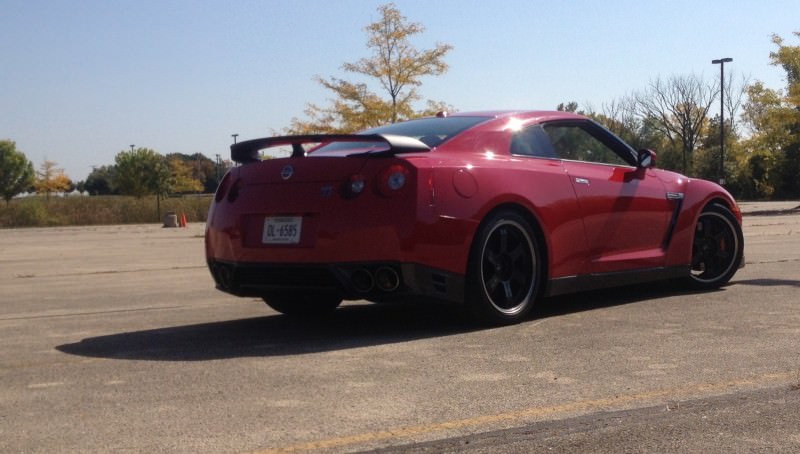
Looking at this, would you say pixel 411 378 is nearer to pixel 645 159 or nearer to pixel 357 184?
pixel 357 184

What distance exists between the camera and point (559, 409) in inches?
146

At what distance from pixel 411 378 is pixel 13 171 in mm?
91041

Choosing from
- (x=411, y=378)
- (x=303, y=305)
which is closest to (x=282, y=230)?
(x=303, y=305)

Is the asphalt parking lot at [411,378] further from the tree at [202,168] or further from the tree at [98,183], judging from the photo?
the tree at [98,183]

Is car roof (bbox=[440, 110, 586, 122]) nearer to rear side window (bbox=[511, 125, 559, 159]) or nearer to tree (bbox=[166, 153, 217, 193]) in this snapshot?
rear side window (bbox=[511, 125, 559, 159])

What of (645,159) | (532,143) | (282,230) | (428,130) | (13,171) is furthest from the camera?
(13,171)

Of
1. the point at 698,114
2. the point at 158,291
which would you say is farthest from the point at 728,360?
the point at 698,114

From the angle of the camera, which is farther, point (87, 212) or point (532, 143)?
point (87, 212)

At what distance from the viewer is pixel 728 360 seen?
182 inches

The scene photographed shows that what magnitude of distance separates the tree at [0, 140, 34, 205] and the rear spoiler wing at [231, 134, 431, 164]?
3241 inches

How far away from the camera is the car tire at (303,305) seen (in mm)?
6514

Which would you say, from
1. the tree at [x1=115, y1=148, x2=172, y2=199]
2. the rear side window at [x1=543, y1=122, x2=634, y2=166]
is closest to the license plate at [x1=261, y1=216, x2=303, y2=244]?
the rear side window at [x1=543, y1=122, x2=634, y2=166]

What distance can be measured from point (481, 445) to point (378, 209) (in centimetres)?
228

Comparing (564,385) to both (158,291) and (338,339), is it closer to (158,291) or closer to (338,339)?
(338,339)
